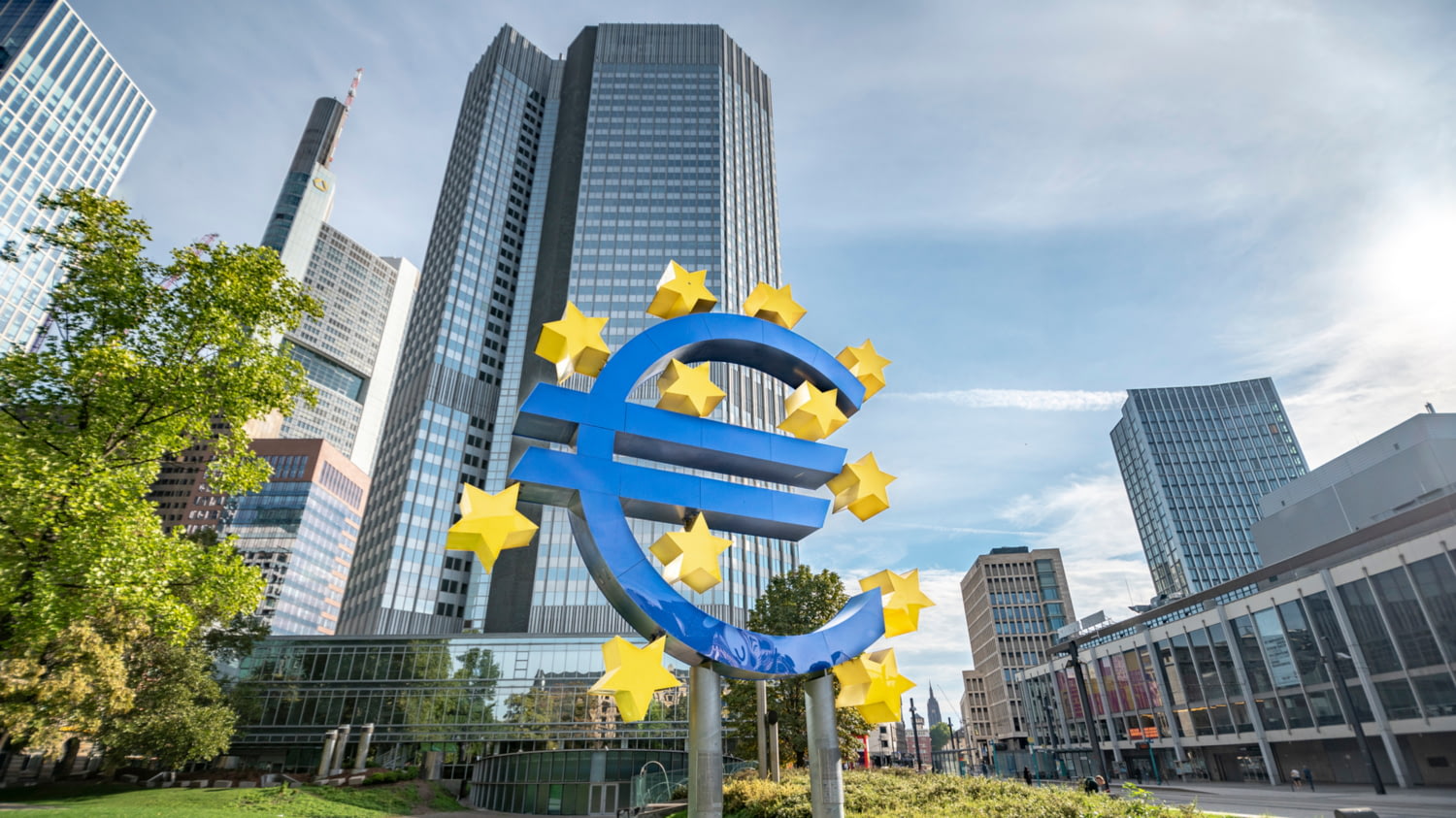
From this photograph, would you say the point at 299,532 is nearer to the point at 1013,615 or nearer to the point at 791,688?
the point at 791,688

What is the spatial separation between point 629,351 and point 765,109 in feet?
384

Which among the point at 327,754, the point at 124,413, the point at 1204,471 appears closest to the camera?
the point at 124,413

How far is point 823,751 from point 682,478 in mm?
5634

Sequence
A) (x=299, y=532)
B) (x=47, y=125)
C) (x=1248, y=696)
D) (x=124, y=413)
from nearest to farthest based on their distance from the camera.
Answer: (x=124, y=413), (x=1248, y=696), (x=47, y=125), (x=299, y=532)

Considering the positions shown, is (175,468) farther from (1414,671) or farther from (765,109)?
(1414,671)

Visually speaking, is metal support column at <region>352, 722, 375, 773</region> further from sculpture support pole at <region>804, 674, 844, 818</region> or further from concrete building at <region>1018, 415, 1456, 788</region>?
concrete building at <region>1018, 415, 1456, 788</region>

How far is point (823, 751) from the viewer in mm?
11812

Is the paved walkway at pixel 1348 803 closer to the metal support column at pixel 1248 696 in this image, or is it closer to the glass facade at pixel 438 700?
the metal support column at pixel 1248 696

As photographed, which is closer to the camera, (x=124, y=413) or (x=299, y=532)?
(x=124, y=413)

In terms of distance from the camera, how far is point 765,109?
117 metres

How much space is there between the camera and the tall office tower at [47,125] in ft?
349

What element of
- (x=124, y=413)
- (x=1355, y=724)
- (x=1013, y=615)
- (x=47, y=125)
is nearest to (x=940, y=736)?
(x=1013, y=615)

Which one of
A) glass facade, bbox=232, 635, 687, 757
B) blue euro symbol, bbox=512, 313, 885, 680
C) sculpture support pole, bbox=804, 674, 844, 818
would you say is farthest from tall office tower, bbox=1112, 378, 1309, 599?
blue euro symbol, bbox=512, 313, 885, 680

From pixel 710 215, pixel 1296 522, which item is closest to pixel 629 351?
pixel 1296 522
